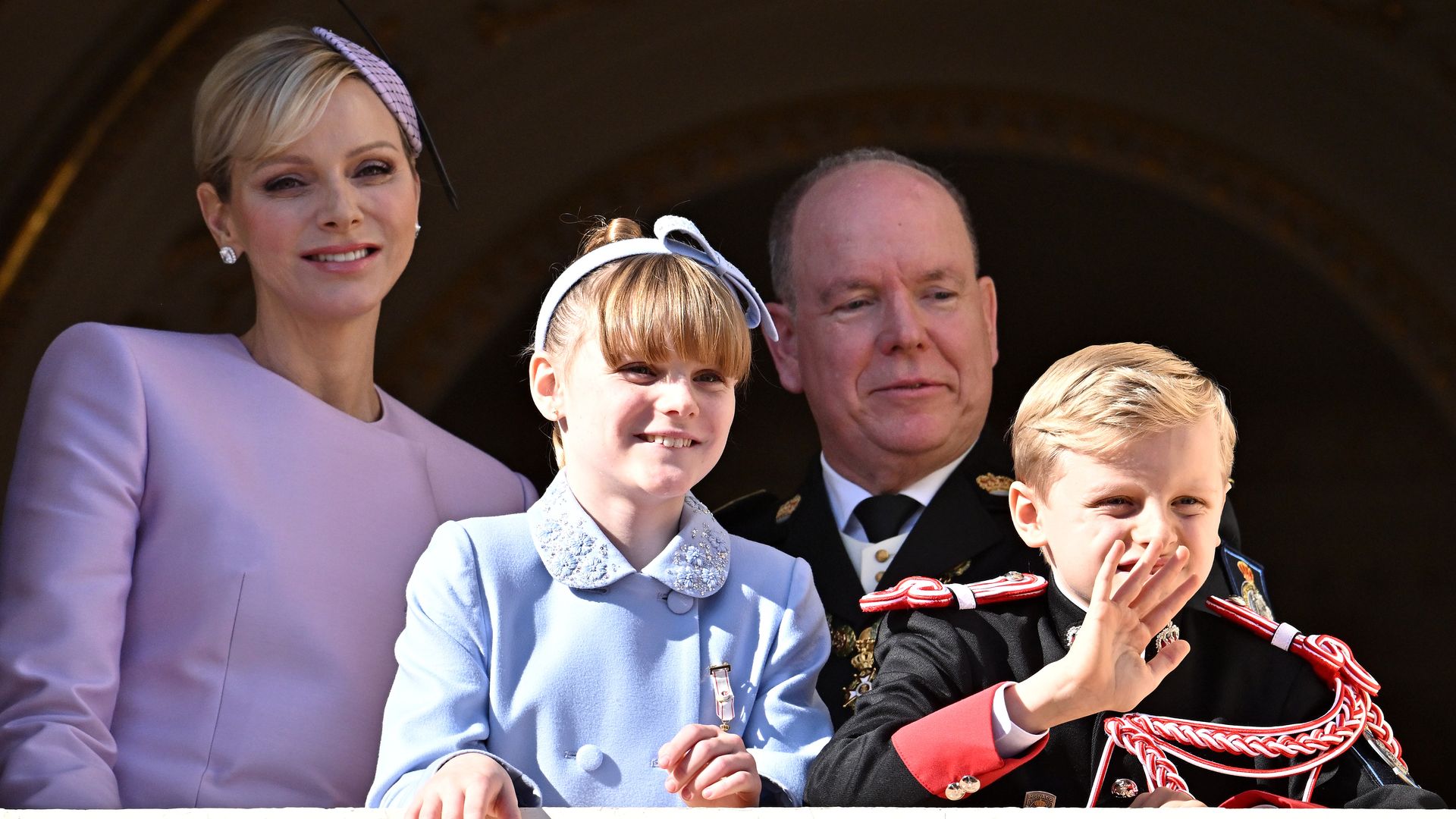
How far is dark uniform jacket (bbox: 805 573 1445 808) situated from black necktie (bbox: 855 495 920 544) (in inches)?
25.9

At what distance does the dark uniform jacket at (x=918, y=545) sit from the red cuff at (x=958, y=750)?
50 cm

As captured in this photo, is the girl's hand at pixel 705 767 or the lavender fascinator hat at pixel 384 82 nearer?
the girl's hand at pixel 705 767

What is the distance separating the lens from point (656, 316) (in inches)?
79.5

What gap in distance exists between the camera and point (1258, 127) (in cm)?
397

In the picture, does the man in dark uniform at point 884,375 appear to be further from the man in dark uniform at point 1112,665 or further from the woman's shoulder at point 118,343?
the woman's shoulder at point 118,343

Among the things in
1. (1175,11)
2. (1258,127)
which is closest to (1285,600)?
(1258,127)

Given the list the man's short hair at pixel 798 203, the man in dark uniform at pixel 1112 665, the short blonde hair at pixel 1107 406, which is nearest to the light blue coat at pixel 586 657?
the man in dark uniform at pixel 1112 665

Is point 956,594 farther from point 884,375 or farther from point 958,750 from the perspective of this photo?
point 884,375

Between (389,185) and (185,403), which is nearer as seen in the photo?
(185,403)

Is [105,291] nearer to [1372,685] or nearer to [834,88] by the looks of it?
[834,88]

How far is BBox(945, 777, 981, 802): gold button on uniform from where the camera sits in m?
1.90

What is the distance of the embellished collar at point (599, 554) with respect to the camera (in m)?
2.04

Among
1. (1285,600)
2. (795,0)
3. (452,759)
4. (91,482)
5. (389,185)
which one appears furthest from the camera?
(1285,600)

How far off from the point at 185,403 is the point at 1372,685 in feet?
4.95
